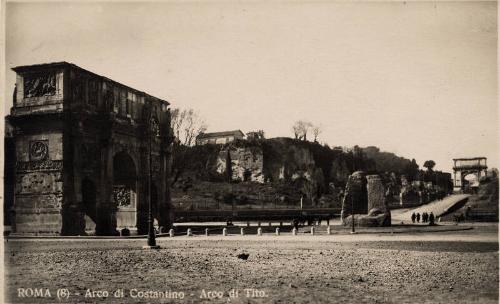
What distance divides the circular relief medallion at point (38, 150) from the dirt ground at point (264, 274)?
777cm

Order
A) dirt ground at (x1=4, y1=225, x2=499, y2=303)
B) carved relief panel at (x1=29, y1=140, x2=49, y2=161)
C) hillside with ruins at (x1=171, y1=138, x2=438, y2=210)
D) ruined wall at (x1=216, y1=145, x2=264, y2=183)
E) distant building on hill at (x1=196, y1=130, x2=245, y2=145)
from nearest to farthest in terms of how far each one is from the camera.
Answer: dirt ground at (x1=4, y1=225, x2=499, y2=303) → carved relief panel at (x1=29, y1=140, x2=49, y2=161) → hillside with ruins at (x1=171, y1=138, x2=438, y2=210) → ruined wall at (x1=216, y1=145, x2=264, y2=183) → distant building on hill at (x1=196, y1=130, x2=245, y2=145)

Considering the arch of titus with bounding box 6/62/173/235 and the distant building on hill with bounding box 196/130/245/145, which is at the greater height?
the distant building on hill with bounding box 196/130/245/145

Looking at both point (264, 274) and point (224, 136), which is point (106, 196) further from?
point (224, 136)

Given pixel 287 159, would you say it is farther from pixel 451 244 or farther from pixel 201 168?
pixel 451 244

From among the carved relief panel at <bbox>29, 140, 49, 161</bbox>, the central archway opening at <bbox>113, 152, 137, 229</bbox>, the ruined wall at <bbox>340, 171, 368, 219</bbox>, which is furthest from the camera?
the ruined wall at <bbox>340, 171, 368, 219</bbox>

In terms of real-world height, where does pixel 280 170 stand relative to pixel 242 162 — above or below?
below

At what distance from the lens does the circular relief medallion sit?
926 inches

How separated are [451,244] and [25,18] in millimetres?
15122

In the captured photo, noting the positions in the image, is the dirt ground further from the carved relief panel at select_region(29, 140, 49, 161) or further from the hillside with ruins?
the hillside with ruins

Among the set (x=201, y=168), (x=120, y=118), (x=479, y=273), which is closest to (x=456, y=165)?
(x=479, y=273)

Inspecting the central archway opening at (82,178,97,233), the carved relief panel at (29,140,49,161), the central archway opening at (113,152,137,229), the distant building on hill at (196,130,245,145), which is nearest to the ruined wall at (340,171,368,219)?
the central archway opening at (113,152,137,229)

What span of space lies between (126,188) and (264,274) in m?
19.2

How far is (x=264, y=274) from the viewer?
11.4 metres

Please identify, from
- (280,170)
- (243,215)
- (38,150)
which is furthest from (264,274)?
(280,170)
